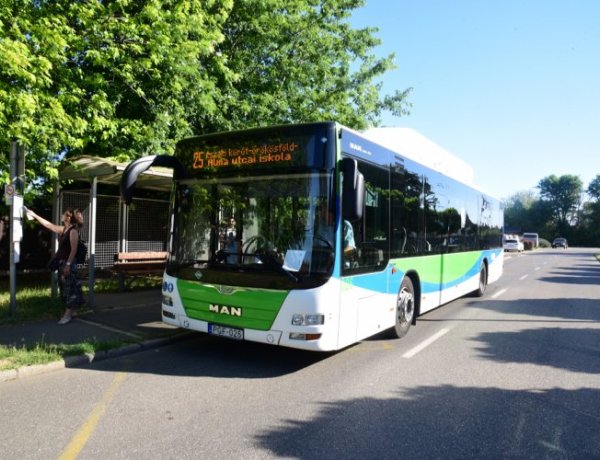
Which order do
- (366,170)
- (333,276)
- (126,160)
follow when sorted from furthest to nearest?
(126,160)
(366,170)
(333,276)

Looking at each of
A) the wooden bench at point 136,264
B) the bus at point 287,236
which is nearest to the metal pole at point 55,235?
the wooden bench at point 136,264

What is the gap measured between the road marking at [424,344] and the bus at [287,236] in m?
0.42

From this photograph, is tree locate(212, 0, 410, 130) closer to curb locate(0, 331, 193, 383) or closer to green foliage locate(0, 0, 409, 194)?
green foliage locate(0, 0, 409, 194)

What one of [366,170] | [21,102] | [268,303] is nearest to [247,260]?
[268,303]

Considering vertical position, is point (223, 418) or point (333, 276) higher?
point (333, 276)

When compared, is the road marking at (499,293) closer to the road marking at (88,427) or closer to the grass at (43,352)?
the grass at (43,352)

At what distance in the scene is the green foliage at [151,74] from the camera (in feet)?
27.0

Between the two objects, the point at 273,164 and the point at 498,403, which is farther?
the point at 273,164

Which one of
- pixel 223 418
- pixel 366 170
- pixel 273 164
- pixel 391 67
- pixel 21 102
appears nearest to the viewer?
pixel 223 418

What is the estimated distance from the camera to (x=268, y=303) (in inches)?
219

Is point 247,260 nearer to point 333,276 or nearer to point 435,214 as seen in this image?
point 333,276

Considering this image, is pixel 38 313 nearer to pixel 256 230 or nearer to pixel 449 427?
pixel 256 230

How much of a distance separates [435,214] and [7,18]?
26.6 feet

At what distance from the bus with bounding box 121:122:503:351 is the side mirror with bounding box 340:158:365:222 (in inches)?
0.4
